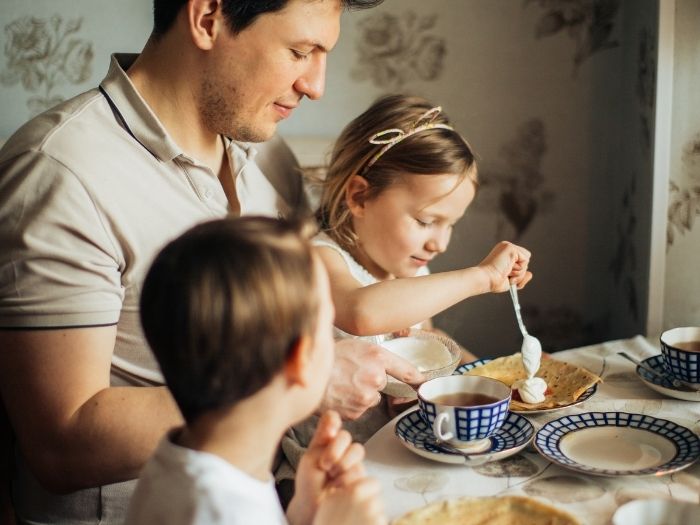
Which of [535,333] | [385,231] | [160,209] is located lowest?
[535,333]

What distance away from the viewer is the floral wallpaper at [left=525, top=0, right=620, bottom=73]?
7.85 ft

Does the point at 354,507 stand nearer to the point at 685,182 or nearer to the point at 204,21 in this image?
the point at 204,21

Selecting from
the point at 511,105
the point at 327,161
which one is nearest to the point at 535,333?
the point at 511,105

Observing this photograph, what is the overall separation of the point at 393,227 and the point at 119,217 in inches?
24.2

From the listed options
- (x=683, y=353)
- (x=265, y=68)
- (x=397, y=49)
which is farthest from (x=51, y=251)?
(x=397, y=49)

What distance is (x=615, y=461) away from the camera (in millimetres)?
1051

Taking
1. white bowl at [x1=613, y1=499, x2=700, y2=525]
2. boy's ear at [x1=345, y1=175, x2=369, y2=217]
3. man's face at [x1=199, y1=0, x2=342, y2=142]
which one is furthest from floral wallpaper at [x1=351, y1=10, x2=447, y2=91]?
white bowl at [x1=613, y1=499, x2=700, y2=525]

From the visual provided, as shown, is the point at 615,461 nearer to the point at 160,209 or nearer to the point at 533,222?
the point at 160,209

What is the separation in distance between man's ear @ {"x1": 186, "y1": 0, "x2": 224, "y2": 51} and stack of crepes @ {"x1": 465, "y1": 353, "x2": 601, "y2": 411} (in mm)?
741

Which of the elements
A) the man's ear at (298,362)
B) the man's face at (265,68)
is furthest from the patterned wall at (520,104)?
the man's ear at (298,362)

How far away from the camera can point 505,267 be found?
4.88 feet

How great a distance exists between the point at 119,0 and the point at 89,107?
2.93ft

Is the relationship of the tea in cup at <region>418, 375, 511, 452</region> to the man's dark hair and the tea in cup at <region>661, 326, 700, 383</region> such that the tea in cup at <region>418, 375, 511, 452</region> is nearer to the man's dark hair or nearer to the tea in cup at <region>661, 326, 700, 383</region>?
the tea in cup at <region>661, 326, 700, 383</region>

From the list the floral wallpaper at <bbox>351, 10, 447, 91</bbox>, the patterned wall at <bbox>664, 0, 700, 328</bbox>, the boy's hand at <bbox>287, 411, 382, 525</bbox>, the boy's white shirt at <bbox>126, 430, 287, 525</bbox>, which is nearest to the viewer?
the boy's white shirt at <bbox>126, 430, 287, 525</bbox>
